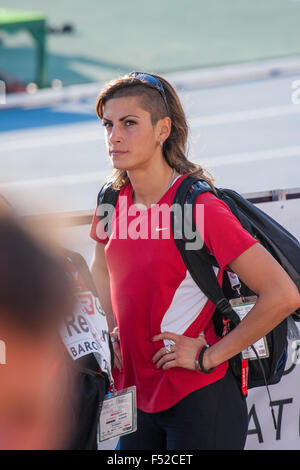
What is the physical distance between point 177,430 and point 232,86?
434cm

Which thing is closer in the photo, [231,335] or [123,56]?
[231,335]

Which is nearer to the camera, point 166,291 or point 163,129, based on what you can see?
point 166,291

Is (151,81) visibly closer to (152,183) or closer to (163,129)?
(163,129)

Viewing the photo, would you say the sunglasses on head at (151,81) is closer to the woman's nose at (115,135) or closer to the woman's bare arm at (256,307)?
the woman's nose at (115,135)

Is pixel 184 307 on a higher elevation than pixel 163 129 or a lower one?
lower

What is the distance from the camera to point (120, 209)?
2.54m

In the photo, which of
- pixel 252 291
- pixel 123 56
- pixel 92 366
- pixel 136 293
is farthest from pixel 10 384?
pixel 123 56

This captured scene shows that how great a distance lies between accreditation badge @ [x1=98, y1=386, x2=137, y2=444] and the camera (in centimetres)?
219

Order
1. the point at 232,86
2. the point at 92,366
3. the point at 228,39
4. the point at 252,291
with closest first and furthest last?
the point at 92,366
the point at 252,291
the point at 232,86
the point at 228,39

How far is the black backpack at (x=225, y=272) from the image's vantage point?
2250 mm

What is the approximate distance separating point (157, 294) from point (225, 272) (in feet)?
0.90

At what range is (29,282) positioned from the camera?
1.04 metres

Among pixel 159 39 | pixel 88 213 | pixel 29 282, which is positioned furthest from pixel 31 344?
pixel 159 39

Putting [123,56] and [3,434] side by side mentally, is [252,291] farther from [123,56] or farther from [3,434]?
[123,56]
